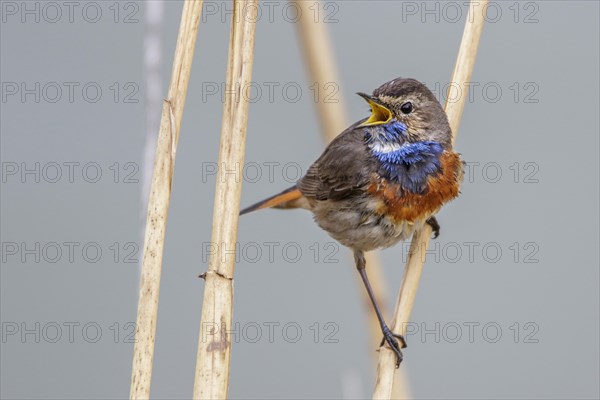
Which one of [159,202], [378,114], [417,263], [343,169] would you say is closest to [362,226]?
[343,169]

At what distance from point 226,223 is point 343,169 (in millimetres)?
1489

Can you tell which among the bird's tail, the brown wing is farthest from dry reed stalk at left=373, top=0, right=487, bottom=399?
the bird's tail

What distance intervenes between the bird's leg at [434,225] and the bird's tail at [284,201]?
0.72 meters

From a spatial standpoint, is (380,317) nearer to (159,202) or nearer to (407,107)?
(407,107)

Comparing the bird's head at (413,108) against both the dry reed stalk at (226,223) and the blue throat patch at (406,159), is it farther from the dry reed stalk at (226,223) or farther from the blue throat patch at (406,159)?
the dry reed stalk at (226,223)

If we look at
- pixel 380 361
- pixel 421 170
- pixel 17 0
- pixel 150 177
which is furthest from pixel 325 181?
pixel 17 0

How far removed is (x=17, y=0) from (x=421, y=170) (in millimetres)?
2974

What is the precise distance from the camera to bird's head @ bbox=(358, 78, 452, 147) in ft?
12.3

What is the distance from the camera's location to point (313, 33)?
3.69m

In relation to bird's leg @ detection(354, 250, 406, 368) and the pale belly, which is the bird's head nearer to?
the pale belly

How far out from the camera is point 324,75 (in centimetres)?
374

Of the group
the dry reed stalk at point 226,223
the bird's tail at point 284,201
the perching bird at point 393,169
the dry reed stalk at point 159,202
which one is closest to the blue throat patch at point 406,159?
the perching bird at point 393,169

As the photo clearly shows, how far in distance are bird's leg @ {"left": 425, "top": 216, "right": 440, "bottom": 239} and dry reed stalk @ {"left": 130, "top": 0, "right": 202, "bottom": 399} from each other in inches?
65.1

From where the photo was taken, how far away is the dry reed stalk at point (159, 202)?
Answer: 2.68m
